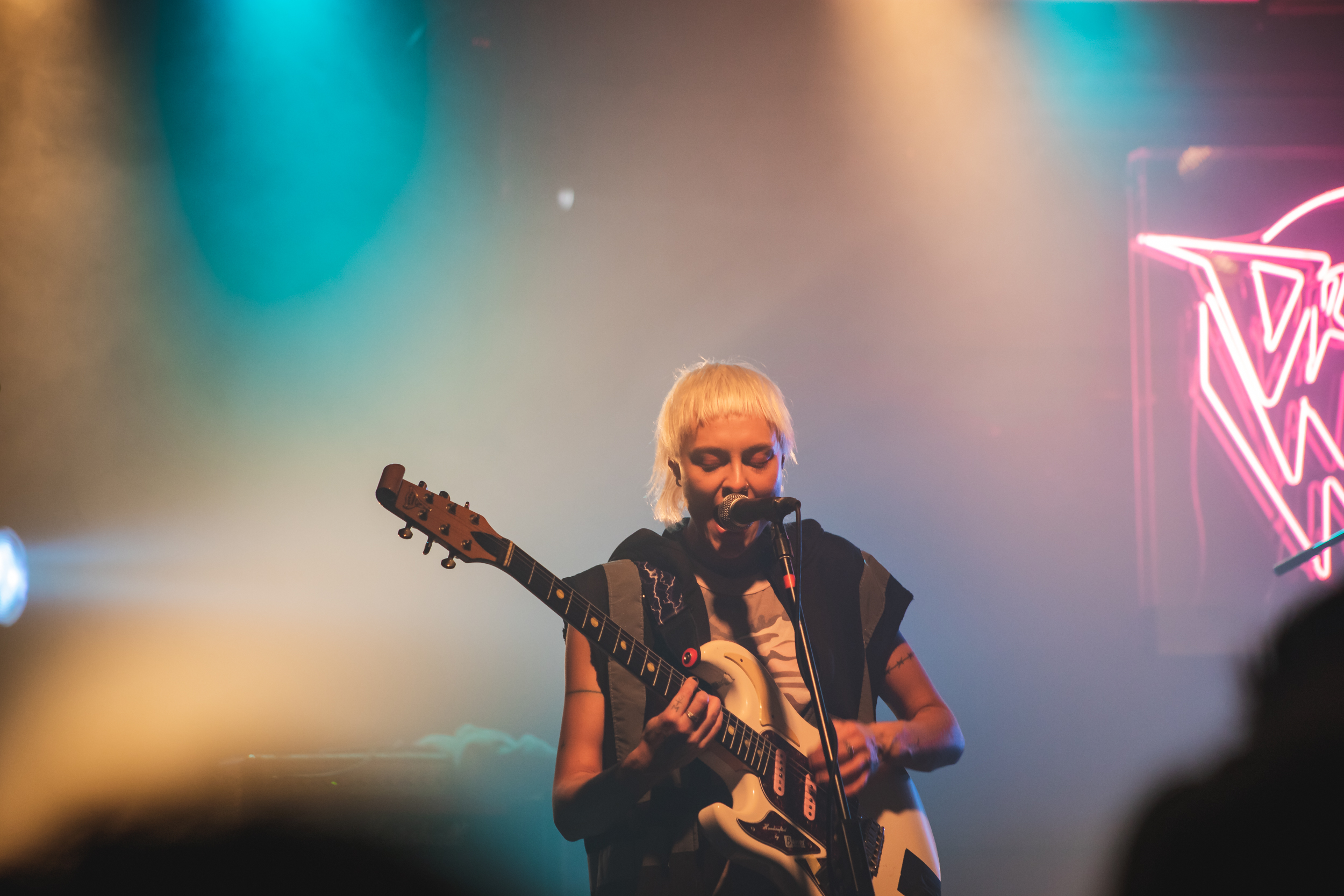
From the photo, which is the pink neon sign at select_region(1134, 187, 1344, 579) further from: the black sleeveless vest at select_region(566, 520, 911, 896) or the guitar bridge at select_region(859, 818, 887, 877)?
the guitar bridge at select_region(859, 818, 887, 877)

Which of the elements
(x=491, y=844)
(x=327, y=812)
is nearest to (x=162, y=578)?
(x=327, y=812)

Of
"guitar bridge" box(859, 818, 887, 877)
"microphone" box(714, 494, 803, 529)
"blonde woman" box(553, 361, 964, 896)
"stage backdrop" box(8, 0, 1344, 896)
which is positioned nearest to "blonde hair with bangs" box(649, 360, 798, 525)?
"blonde woman" box(553, 361, 964, 896)

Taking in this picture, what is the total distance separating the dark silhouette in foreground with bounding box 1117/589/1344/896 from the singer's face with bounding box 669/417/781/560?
163 centimetres

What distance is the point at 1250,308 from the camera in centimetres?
403

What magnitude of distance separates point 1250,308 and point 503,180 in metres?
3.38

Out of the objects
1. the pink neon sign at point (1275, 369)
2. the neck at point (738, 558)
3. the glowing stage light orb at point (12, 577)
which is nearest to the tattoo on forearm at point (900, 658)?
the neck at point (738, 558)

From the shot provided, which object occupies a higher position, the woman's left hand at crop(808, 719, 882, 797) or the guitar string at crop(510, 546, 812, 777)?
the guitar string at crop(510, 546, 812, 777)

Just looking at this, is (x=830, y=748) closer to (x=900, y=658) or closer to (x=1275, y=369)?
(x=900, y=658)

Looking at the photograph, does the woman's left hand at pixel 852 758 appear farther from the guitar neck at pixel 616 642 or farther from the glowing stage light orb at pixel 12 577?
the glowing stage light orb at pixel 12 577

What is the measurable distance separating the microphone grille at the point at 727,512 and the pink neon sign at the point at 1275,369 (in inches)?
121

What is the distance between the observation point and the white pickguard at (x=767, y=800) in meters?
1.73

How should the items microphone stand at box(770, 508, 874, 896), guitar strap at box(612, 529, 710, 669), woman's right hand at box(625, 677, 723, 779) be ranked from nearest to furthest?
microphone stand at box(770, 508, 874, 896) < woman's right hand at box(625, 677, 723, 779) < guitar strap at box(612, 529, 710, 669)

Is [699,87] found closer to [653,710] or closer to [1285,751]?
[653,710]

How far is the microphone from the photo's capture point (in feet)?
5.79
